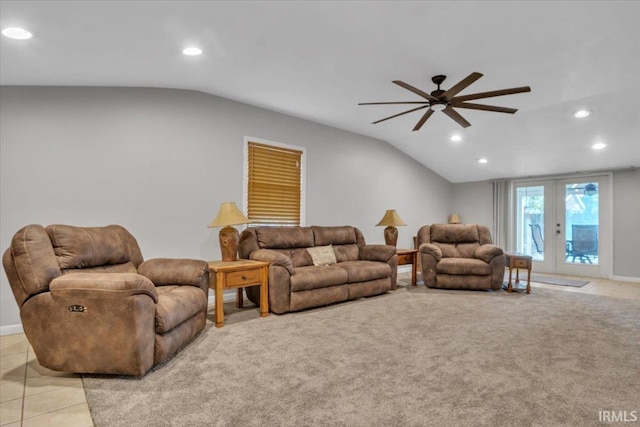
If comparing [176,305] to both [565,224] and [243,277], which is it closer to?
[243,277]

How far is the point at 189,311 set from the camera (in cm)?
264

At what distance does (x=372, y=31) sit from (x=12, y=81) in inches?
128

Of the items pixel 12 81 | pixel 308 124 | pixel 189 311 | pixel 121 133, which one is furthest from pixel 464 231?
pixel 12 81

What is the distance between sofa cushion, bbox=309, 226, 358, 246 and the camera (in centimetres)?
462

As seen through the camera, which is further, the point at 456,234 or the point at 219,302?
the point at 456,234

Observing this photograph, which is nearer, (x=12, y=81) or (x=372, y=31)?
(x=372, y=31)

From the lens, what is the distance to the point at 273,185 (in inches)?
188

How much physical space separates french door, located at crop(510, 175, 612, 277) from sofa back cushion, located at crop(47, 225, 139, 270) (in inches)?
285

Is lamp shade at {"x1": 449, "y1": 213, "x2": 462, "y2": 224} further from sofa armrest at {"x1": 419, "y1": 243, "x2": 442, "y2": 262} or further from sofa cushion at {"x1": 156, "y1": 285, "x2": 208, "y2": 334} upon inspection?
sofa cushion at {"x1": 156, "y1": 285, "x2": 208, "y2": 334}

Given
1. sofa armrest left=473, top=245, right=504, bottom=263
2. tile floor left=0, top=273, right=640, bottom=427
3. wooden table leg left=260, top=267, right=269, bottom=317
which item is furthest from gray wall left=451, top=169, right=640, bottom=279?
tile floor left=0, top=273, right=640, bottom=427

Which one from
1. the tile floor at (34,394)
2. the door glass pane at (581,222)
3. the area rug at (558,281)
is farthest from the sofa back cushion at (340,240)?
the door glass pane at (581,222)

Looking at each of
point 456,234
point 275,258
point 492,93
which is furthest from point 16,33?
point 456,234

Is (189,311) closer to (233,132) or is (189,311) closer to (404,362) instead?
(404,362)

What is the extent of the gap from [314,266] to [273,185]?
4.40 feet
